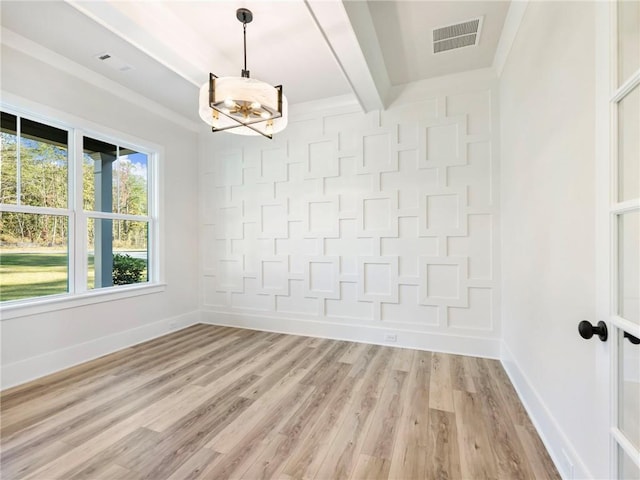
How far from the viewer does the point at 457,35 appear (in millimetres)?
2559

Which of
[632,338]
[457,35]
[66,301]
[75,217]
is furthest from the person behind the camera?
[75,217]

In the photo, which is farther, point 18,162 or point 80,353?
point 80,353

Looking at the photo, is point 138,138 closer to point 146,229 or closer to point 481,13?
point 146,229

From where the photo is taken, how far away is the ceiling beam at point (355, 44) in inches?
76.7

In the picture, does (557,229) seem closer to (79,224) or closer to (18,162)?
(79,224)

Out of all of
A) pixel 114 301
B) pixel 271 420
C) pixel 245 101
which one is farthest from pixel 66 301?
pixel 245 101

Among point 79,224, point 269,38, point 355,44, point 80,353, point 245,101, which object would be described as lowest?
point 80,353

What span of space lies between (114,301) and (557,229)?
13.7ft

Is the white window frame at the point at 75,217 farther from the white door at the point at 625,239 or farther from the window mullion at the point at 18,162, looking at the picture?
the white door at the point at 625,239

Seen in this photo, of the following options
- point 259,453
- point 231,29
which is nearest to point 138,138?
point 231,29

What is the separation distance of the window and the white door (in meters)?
4.12

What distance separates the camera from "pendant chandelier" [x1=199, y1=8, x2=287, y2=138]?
2.01m

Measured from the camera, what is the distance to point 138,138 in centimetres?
360

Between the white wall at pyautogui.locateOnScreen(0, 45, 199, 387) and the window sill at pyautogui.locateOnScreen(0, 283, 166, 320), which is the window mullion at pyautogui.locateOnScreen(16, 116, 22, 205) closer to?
the white wall at pyautogui.locateOnScreen(0, 45, 199, 387)
